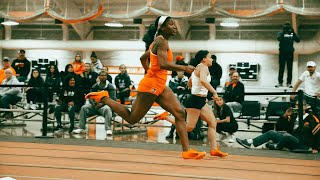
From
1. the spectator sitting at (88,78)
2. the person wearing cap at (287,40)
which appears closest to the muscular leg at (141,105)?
the spectator sitting at (88,78)

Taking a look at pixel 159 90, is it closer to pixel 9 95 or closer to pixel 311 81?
pixel 311 81

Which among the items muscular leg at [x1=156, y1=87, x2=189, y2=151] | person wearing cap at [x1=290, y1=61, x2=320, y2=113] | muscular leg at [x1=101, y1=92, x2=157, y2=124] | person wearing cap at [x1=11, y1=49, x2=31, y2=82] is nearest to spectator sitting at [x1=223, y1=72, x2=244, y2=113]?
person wearing cap at [x1=290, y1=61, x2=320, y2=113]

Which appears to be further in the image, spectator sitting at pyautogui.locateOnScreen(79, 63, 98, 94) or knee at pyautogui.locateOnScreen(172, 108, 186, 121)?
spectator sitting at pyautogui.locateOnScreen(79, 63, 98, 94)

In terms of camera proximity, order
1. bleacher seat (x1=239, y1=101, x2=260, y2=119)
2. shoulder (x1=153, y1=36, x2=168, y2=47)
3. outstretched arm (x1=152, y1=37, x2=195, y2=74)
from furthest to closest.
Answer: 1. bleacher seat (x1=239, y1=101, x2=260, y2=119)
2. shoulder (x1=153, y1=36, x2=168, y2=47)
3. outstretched arm (x1=152, y1=37, x2=195, y2=74)

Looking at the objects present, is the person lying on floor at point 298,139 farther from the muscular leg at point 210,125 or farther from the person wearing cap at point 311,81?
the person wearing cap at point 311,81

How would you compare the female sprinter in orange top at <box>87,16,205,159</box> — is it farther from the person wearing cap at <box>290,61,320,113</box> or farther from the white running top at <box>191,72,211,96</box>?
the person wearing cap at <box>290,61,320,113</box>

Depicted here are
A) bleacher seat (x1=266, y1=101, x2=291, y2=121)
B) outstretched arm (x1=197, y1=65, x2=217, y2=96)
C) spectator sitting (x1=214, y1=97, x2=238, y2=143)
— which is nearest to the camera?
outstretched arm (x1=197, y1=65, x2=217, y2=96)

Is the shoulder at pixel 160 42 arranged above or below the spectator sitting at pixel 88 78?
above

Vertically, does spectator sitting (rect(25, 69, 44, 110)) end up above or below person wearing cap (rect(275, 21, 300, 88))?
below

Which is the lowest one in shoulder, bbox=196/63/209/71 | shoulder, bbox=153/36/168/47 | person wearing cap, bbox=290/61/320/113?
person wearing cap, bbox=290/61/320/113

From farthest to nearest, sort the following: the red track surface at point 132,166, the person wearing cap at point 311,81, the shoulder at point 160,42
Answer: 1. the person wearing cap at point 311,81
2. the shoulder at point 160,42
3. the red track surface at point 132,166

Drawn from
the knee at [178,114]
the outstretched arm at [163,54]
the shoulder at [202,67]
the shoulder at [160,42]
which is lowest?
the knee at [178,114]

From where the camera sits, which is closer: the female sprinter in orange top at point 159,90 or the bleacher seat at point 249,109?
the female sprinter in orange top at point 159,90

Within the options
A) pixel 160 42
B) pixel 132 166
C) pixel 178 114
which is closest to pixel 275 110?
pixel 178 114
